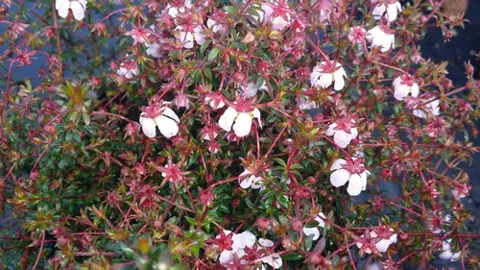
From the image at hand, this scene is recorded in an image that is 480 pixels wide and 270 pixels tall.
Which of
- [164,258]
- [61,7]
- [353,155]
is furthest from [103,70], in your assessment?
[164,258]

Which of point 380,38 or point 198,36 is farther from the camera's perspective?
point 380,38

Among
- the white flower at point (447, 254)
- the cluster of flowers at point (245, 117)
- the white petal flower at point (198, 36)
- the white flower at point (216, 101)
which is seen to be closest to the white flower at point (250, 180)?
the cluster of flowers at point (245, 117)

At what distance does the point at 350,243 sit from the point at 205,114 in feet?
0.96

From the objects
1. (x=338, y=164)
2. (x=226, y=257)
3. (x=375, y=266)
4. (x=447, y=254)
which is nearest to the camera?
(x=226, y=257)

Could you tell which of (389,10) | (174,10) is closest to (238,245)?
(174,10)

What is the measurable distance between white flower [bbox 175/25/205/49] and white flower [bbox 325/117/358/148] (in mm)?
239

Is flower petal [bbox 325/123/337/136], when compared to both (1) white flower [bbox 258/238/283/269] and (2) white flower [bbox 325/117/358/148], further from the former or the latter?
(1) white flower [bbox 258/238/283/269]

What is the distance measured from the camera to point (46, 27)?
1.18m

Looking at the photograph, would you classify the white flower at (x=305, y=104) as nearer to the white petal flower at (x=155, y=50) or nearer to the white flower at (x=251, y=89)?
the white flower at (x=251, y=89)

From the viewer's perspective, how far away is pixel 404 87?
1.00m

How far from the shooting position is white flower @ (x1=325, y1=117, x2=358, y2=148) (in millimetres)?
840

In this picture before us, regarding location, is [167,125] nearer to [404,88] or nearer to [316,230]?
[316,230]

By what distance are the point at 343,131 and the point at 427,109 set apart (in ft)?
0.92

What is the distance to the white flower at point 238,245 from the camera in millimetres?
772
